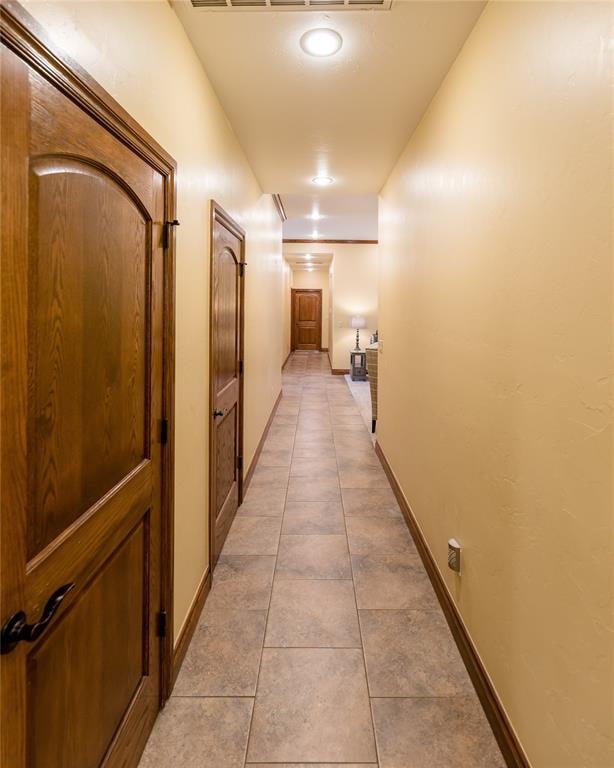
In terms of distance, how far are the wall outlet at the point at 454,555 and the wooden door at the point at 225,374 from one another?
1.22m

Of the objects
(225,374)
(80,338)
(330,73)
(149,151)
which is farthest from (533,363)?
(225,374)

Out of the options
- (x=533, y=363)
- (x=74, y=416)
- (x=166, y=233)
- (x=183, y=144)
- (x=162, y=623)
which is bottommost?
(x=162, y=623)

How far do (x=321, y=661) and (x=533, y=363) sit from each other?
4.82 ft

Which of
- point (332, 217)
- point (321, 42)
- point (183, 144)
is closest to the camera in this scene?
point (183, 144)

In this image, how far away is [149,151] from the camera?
4.70ft

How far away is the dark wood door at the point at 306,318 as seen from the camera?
1459 centimetres

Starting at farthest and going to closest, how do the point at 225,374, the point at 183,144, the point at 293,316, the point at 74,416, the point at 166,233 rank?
the point at 293,316, the point at 225,374, the point at 183,144, the point at 166,233, the point at 74,416

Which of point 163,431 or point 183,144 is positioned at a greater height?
point 183,144

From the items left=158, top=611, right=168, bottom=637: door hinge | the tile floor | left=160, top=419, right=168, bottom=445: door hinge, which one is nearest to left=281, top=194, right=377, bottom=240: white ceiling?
the tile floor

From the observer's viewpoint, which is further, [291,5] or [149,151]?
[291,5]

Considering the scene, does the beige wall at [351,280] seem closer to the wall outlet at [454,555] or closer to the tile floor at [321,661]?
the tile floor at [321,661]

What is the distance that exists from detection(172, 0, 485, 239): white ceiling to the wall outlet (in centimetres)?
217

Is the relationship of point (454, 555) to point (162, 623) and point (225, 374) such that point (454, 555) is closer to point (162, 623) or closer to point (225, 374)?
point (162, 623)

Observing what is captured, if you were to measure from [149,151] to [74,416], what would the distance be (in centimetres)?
90
